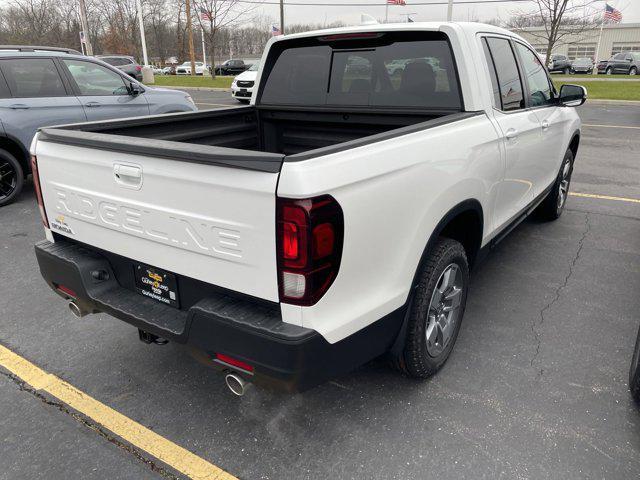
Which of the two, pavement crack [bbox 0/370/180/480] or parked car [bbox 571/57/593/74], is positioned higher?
parked car [bbox 571/57/593/74]

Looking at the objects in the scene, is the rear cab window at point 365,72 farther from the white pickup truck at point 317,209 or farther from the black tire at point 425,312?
the black tire at point 425,312

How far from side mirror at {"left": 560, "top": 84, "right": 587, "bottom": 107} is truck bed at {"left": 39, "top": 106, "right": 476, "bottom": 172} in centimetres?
191

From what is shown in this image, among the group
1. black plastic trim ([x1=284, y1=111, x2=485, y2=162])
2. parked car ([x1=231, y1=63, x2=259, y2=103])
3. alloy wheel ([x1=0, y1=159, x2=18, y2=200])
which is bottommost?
alloy wheel ([x1=0, y1=159, x2=18, y2=200])

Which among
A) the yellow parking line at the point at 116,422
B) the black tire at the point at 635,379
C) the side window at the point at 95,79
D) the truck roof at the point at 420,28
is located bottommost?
the yellow parking line at the point at 116,422

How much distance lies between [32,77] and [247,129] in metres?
4.28

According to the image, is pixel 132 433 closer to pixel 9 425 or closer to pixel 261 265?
pixel 9 425

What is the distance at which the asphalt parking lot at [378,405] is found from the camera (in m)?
2.34

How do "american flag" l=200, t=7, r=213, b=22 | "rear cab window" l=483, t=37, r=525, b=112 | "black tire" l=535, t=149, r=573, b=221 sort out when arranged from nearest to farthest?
1. "rear cab window" l=483, t=37, r=525, b=112
2. "black tire" l=535, t=149, r=573, b=221
3. "american flag" l=200, t=7, r=213, b=22

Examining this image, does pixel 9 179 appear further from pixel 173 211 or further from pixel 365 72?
pixel 173 211

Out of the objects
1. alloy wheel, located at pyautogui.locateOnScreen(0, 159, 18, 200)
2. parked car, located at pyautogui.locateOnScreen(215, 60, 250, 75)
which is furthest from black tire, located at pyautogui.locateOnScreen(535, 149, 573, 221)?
parked car, located at pyautogui.locateOnScreen(215, 60, 250, 75)

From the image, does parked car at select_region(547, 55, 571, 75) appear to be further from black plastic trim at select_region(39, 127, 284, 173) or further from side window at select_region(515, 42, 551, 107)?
black plastic trim at select_region(39, 127, 284, 173)

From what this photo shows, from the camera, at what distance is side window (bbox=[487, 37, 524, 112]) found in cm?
344

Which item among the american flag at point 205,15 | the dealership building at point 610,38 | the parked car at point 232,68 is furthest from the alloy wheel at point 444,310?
the dealership building at point 610,38

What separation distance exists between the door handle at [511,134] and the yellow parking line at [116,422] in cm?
257
